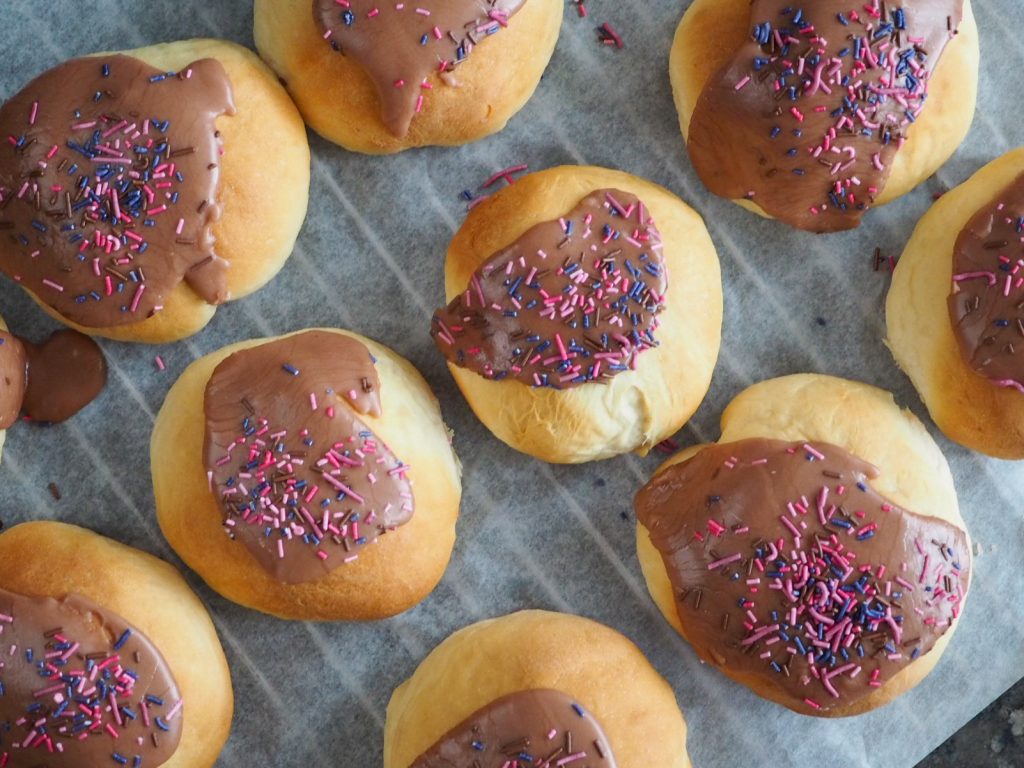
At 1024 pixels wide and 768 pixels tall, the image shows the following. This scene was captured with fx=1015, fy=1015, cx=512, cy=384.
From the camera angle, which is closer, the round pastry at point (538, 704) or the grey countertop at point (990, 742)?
the round pastry at point (538, 704)

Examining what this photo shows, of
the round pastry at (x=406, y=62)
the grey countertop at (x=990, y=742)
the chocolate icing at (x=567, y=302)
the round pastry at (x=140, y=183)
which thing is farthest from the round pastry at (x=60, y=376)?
the grey countertop at (x=990, y=742)

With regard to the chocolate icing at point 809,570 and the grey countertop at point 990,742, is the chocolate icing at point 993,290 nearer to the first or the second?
the chocolate icing at point 809,570

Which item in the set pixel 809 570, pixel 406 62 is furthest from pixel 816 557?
pixel 406 62

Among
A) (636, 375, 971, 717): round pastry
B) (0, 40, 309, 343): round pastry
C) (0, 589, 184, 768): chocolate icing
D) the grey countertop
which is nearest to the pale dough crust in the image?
(0, 40, 309, 343): round pastry

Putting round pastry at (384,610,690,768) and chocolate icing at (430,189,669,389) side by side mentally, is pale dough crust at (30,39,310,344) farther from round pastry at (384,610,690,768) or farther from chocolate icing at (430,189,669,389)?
round pastry at (384,610,690,768)

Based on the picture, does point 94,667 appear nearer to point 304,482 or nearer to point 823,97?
point 304,482
